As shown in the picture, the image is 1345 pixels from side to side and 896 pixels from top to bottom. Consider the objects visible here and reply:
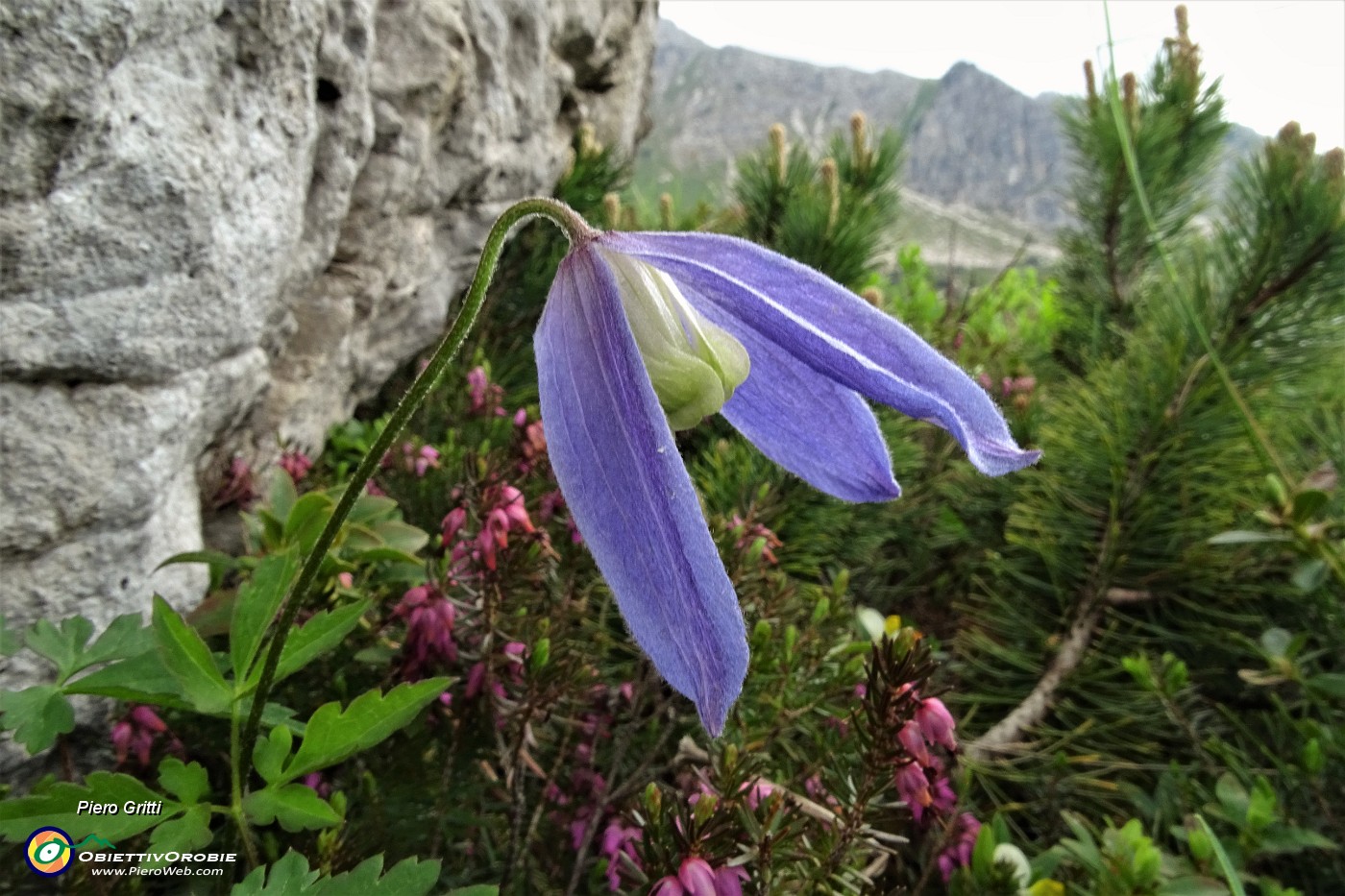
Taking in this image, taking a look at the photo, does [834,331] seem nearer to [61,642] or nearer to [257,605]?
[257,605]

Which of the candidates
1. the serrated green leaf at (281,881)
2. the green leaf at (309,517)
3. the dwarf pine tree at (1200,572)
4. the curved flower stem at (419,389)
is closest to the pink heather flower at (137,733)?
the green leaf at (309,517)

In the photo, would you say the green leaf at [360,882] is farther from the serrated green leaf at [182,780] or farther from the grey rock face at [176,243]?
the grey rock face at [176,243]

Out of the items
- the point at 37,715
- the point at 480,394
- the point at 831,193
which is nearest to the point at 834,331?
the point at 37,715

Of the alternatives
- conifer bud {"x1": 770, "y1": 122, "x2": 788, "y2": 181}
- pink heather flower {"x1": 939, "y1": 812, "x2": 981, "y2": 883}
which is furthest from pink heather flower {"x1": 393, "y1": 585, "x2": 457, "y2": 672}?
conifer bud {"x1": 770, "y1": 122, "x2": 788, "y2": 181}

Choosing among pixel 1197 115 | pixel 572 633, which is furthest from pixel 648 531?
pixel 1197 115

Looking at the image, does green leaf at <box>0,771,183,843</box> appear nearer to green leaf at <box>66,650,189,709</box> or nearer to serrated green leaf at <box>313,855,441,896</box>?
green leaf at <box>66,650,189,709</box>
